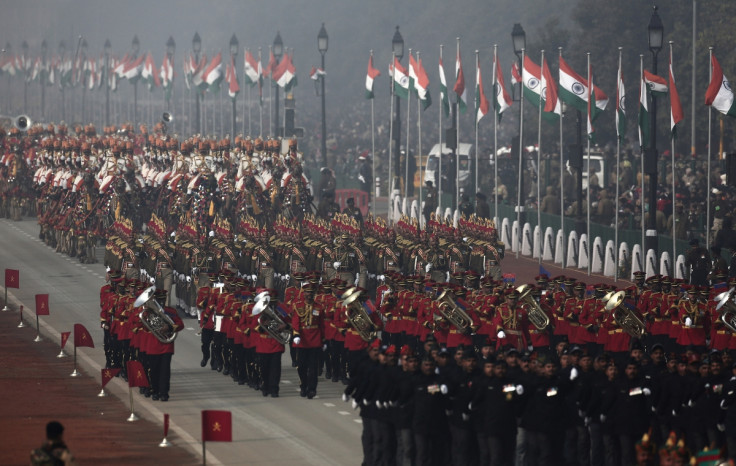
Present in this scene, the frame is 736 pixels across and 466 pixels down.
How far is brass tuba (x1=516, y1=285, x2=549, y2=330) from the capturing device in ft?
90.2

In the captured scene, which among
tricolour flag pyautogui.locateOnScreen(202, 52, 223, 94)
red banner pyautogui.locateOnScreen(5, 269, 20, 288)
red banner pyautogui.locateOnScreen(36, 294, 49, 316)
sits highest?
tricolour flag pyautogui.locateOnScreen(202, 52, 223, 94)

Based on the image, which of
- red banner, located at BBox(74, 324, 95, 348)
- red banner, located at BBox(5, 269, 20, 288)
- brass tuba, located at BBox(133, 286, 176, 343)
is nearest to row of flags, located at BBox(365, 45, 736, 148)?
red banner, located at BBox(5, 269, 20, 288)

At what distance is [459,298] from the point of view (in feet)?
93.3

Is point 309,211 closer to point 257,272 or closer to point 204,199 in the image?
point 204,199

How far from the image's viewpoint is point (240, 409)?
88.5 ft

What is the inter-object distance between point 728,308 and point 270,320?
23.1 feet

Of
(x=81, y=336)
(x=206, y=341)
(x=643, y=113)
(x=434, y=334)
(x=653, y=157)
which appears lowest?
(x=206, y=341)

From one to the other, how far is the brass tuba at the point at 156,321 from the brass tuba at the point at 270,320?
136cm

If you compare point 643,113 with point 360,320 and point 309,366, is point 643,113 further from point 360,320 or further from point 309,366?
point 309,366

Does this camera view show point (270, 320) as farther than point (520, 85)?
No

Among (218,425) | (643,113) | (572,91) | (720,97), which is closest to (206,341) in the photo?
(218,425)

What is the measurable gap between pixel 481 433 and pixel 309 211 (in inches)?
1080

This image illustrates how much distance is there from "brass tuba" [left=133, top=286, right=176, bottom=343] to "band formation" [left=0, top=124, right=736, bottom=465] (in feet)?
0.07

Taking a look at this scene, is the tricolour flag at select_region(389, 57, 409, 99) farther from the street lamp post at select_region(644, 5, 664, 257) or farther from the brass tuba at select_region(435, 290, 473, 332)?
the brass tuba at select_region(435, 290, 473, 332)
